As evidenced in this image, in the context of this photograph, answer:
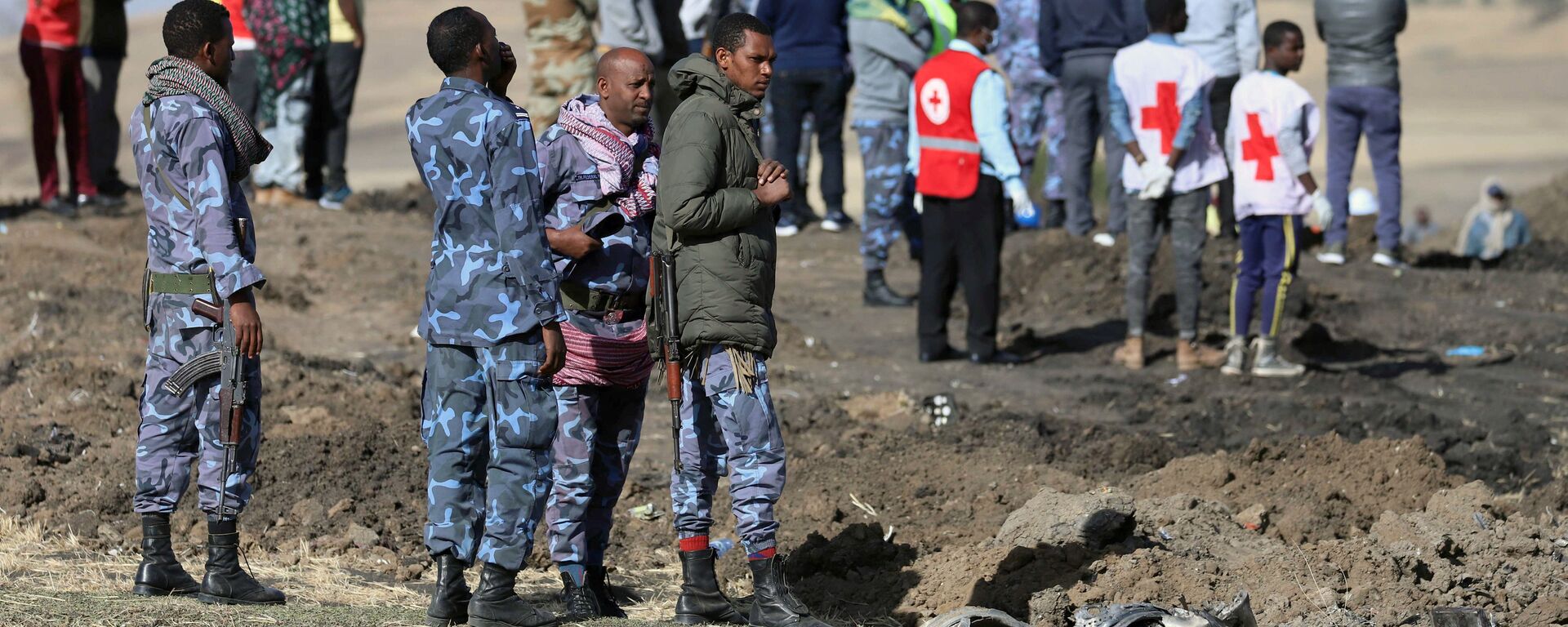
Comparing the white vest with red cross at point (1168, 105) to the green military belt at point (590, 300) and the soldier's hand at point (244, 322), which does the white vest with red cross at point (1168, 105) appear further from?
the soldier's hand at point (244, 322)

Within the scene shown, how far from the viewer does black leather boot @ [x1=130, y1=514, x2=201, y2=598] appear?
218 inches

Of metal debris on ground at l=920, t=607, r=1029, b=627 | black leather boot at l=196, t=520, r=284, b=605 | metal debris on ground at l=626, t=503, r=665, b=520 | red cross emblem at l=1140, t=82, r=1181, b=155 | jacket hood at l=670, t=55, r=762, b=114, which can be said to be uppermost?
jacket hood at l=670, t=55, r=762, b=114

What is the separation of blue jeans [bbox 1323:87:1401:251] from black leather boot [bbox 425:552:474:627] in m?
8.83

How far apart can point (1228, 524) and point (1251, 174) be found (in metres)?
3.65

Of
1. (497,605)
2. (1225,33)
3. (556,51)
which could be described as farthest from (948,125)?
(497,605)

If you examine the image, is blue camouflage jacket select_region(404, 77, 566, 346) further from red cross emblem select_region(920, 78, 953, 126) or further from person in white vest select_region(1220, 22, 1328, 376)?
person in white vest select_region(1220, 22, 1328, 376)

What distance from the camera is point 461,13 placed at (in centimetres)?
500

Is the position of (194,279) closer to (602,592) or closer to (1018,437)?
(602,592)

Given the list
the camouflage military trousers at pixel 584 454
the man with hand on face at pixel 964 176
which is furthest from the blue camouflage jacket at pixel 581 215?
the man with hand on face at pixel 964 176

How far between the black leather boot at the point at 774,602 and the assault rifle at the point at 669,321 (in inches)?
17.5

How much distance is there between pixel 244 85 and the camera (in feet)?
42.0

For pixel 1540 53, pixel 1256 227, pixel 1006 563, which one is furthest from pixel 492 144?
pixel 1540 53

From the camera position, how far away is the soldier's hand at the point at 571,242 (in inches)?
214

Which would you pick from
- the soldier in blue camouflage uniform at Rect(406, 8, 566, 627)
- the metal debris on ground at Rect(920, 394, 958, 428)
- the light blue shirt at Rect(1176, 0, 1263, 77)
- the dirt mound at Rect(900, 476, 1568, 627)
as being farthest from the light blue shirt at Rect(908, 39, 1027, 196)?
the soldier in blue camouflage uniform at Rect(406, 8, 566, 627)
